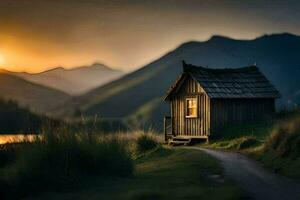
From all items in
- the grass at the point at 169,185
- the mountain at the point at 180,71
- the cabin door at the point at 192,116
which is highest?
the mountain at the point at 180,71

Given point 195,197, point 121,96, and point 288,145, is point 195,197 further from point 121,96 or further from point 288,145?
point 121,96

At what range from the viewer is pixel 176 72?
134 m

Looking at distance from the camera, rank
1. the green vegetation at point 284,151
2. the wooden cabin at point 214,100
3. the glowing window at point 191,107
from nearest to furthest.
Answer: the green vegetation at point 284,151, the wooden cabin at point 214,100, the glowing window at point 191,107

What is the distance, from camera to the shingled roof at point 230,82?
40.1 meters

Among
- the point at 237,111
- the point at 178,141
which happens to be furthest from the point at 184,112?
the point at 237,111

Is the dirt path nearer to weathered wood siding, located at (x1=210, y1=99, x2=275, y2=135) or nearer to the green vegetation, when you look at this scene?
the green vegetation

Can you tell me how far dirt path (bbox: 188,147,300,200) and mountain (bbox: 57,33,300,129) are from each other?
171 feet

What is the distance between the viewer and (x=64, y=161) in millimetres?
19625

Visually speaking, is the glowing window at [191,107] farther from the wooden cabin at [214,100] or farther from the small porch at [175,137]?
the small porch at [175,137]

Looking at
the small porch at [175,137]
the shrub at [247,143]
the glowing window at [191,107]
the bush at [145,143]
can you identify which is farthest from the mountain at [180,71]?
the shrub at [247,143]

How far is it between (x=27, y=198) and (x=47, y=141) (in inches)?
93.3

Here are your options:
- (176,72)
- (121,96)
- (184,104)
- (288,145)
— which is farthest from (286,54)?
(288,145)

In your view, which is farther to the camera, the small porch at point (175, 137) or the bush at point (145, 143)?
the small porch at point (175, 137)

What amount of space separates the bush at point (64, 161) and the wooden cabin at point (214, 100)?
727 inches
